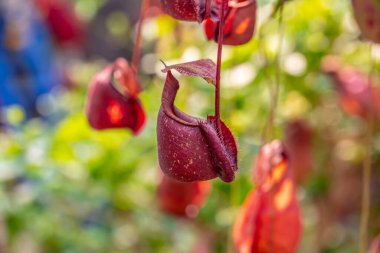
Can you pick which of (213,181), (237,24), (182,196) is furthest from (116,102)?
(213,181)

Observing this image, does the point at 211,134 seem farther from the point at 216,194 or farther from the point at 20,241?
the point at 20,241

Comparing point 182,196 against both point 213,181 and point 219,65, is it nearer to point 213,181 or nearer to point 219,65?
point 213,181

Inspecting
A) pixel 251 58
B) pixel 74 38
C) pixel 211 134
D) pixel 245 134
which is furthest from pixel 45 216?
pixel 74 38

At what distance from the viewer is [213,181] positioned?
152 cm

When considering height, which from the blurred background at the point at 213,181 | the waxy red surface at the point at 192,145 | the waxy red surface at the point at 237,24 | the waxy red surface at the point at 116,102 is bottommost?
the blurred background at the point at 213,181

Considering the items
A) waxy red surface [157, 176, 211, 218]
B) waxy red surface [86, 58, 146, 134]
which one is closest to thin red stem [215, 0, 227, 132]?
waxy red surface [86, 58, 146, 134]

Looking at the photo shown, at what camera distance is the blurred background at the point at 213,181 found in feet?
4.20

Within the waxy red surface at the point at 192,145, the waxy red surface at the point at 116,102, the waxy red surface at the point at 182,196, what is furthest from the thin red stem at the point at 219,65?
the waxy red surface at the point at 182,196

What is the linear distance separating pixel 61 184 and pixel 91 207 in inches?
5.6

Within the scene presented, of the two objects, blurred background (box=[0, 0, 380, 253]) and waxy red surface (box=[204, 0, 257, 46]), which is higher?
waxy red surface (box=[204, 0, 257, 46])

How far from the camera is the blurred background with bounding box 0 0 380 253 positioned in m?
1.28

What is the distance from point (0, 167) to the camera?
1.49 m

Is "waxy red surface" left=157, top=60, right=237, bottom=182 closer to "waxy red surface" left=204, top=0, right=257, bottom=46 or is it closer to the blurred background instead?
"waxy red surface" left=204, top=0, right=257, bottom=46

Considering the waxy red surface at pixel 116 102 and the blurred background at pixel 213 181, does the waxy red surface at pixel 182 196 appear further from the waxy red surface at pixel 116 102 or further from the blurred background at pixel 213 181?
the waxy red surface at pixel 116 102
